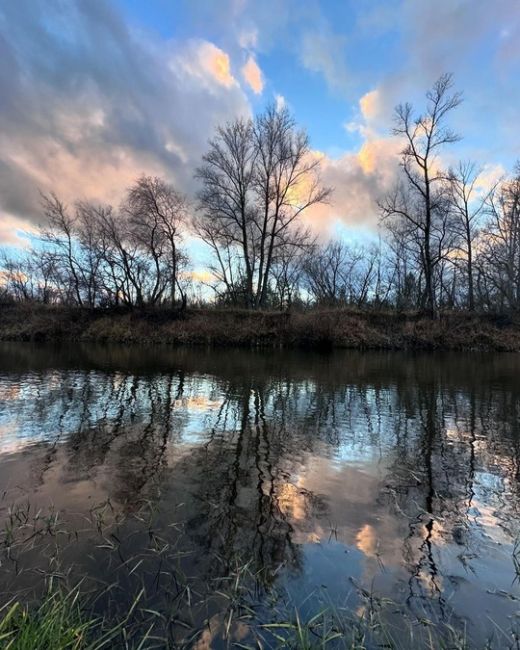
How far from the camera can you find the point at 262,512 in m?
5.34

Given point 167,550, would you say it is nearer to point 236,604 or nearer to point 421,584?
point 236,604

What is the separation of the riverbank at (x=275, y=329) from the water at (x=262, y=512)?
2424cm

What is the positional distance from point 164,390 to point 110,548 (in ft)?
31.8

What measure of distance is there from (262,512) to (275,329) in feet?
105

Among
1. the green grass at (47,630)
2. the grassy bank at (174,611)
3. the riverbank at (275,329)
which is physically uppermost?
the riverbank at (275,329)

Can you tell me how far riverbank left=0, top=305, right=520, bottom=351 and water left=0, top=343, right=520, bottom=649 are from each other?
24242 mm

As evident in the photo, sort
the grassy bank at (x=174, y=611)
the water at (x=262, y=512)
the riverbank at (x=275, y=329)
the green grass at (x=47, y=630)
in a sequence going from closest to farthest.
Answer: the green grass at (x=47, y=630)
the grassy bank at (x=174, y=611)
the water at (x=262, y=512)
the riverbank at (x=275, y=329)

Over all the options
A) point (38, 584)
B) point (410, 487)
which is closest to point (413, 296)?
point (410, 487)

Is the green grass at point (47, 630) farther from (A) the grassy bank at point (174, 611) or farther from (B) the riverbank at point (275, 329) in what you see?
(B) the riverbank at point (275, 329)

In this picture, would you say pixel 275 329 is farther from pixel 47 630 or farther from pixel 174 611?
pixel 47 630

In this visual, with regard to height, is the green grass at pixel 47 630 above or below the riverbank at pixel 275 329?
below

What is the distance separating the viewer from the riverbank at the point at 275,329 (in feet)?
118

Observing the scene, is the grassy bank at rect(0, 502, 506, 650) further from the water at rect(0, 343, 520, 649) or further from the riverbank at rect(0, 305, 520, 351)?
the riverbank at rect(0, 305, 520, 351)

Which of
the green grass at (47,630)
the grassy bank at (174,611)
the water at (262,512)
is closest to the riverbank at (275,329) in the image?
the water at (262,512)
